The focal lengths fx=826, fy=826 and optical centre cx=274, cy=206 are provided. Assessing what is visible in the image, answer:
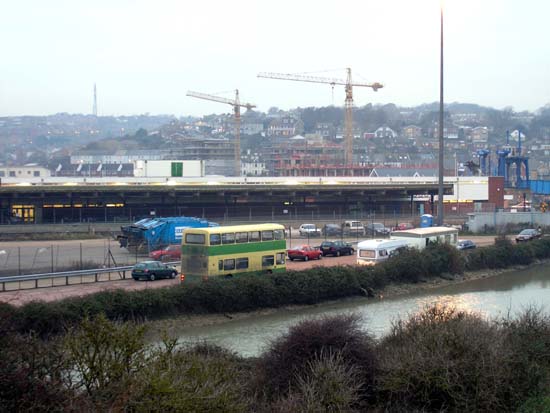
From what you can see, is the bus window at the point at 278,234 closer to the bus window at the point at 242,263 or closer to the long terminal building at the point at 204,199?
the bus window at the point at 242,263

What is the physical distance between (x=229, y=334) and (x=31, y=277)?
4.26m

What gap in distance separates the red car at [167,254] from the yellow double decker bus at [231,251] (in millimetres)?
3462

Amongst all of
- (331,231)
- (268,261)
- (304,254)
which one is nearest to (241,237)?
(268,261)

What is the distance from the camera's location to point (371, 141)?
105375 millimetres

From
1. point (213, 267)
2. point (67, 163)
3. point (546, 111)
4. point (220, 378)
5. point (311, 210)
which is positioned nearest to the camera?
point (220, 378)

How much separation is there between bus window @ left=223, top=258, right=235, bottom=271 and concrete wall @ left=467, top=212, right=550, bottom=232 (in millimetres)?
14876

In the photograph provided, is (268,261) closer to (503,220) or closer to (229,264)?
(229,264)

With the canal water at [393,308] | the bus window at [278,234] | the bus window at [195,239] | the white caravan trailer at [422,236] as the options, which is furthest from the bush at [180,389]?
the white caravan trailer at [422,236]

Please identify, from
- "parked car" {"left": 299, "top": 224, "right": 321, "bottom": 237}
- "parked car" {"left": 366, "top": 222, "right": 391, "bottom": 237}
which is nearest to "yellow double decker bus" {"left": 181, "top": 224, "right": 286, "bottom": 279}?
"parked car" {"left": 299, "top": 224, "right": 321, "bottom": 237}

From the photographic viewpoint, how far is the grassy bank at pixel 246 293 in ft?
37.9

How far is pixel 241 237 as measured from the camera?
1506cm

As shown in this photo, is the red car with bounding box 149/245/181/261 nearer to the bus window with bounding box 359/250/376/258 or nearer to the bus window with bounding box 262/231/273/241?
the bus window with bounding box 262/231/273/241

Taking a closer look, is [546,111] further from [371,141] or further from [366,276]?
[366,276]

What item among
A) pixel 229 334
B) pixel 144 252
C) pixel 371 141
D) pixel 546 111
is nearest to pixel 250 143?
pixel 371 141
